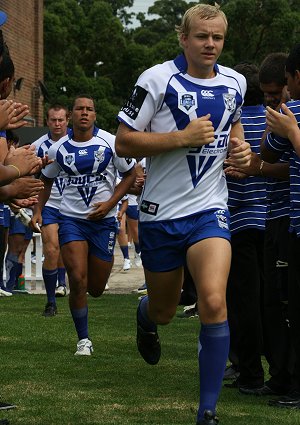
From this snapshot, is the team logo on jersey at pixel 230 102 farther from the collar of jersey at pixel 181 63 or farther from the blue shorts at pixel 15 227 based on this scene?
the blue shorts at pixel 15 227

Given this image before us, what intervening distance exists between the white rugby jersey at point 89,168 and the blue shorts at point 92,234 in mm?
188

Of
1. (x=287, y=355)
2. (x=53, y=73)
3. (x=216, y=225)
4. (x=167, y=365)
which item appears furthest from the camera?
(x=53, y=73)

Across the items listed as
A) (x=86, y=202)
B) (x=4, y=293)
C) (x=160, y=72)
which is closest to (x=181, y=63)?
(x=160, y=72)

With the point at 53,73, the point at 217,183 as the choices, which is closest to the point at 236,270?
the point at 217,183

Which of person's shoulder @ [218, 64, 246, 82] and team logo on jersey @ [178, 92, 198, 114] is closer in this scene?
team logo on jersey @ [178, 92, 198, 114]

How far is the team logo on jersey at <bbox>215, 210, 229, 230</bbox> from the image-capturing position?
6.80 m

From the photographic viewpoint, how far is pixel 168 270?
23.0 feet

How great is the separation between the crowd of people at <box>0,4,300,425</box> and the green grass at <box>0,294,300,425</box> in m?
0.35

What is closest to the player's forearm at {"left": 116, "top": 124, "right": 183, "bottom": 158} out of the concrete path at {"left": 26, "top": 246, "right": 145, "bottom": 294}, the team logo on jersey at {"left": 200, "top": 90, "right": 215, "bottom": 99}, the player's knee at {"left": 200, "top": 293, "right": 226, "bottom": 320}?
the team logo on jersey at {"left": 200, "top": 90, "right": 215, "bottom": 99}

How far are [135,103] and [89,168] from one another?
369 centimetres

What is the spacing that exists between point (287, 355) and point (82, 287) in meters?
2.68

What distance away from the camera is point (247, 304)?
8117mm

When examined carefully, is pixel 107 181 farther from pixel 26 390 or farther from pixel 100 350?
pixel 26 390

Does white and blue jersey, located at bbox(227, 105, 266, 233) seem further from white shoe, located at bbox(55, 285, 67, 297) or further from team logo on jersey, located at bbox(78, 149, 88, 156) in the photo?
white shoe, located at bbox(55, 285, 67, 297)
